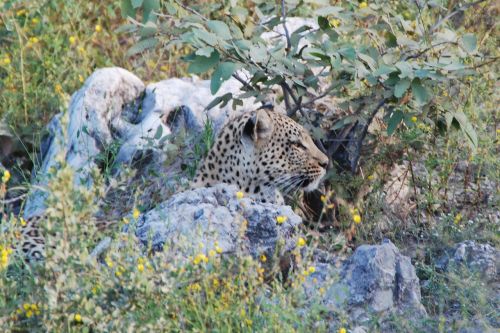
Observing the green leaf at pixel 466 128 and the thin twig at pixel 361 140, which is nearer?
the green leaf at pixel 466 128

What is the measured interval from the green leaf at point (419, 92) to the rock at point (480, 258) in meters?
0.98

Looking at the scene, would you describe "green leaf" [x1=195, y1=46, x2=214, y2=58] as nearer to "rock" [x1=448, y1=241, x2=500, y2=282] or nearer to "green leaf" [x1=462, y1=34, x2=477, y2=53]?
"green leaf" [x1=462, y1=34, x2=477, y2=53]

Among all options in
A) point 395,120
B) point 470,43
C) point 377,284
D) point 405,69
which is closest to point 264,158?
point 395,120

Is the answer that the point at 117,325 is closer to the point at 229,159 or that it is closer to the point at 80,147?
the point at 229,159

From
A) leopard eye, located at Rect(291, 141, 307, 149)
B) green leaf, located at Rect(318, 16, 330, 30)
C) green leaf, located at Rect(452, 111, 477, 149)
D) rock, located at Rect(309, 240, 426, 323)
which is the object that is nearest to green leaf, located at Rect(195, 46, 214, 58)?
green leaf, located at Rect(318, 16, 330, 30)

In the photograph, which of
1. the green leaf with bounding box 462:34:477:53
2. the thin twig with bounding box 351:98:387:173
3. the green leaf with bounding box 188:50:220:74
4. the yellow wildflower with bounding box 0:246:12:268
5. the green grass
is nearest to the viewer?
the green grass

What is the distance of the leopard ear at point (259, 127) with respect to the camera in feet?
23.3

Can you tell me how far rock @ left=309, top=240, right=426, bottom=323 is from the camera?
223 inches

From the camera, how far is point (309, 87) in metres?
7.08

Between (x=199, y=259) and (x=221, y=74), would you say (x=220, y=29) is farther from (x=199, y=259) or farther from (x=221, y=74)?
(x=199, y=259)

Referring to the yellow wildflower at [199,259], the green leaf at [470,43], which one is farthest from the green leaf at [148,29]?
the yellow wildflower at [199,259]

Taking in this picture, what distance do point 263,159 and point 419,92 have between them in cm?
142

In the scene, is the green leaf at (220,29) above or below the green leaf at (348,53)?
above

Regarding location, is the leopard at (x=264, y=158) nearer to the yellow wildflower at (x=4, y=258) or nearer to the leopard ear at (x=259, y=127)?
the leopard ear at (x=259, y=127)
